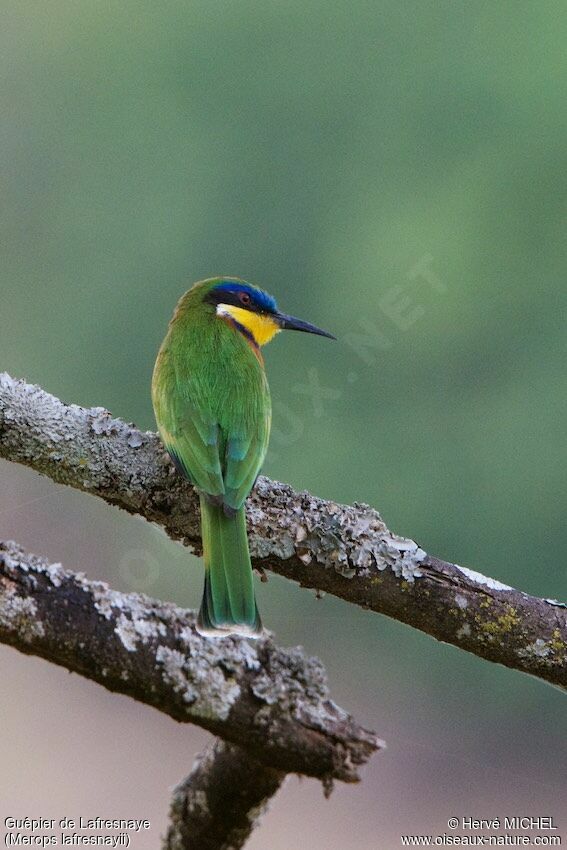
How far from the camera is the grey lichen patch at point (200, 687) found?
109cm

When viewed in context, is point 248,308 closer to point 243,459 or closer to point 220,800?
point 243,459

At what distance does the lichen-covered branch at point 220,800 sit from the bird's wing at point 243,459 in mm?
294

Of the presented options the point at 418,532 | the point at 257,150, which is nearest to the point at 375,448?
the point at 418,532

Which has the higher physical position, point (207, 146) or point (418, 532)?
point (207, 146)

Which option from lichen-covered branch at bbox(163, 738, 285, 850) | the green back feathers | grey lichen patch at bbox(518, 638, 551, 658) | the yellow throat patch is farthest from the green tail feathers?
the yellow throat patch

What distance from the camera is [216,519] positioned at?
1196mm

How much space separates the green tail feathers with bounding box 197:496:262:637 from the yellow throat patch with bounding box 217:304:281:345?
48 centimetres

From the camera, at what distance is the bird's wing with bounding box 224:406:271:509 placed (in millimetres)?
1227

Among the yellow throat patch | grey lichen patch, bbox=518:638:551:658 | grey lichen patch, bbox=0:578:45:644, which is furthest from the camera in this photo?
the yellow throat patch

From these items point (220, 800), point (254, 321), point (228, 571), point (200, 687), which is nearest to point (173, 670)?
point (200, 687)

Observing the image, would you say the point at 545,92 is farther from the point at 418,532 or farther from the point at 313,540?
the point at 313,540

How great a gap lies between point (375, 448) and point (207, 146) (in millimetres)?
1922

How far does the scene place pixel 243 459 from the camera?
128 centimetres

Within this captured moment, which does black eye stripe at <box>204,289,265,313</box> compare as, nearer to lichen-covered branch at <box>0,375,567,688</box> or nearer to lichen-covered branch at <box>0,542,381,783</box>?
lichen-covered branch at <box>0,375,567,688</box>
